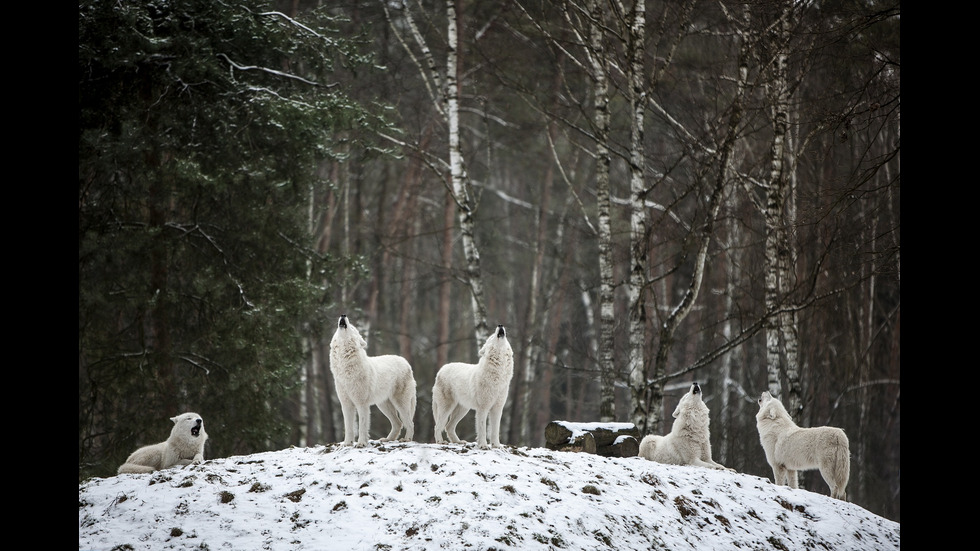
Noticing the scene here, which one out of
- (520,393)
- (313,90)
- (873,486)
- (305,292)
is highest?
(313,90)

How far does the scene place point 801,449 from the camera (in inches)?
400

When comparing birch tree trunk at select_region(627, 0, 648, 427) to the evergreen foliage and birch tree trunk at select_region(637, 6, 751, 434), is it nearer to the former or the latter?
birch tree trunk at select_region(637, 6, 751, 434)

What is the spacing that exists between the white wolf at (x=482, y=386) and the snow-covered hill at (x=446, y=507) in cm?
42

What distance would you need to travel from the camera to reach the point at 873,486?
21.1 meters

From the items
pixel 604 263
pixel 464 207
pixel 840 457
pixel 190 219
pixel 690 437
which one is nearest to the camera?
pixel 840 457

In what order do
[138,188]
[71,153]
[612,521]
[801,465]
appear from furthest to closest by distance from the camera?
[138,188], [801,465], [612,521], [71,153]

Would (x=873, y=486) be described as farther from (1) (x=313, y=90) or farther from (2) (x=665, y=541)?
(1) (x=313, y=90)

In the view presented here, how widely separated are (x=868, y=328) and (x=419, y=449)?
17.5 metres

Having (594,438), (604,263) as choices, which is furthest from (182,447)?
(604,263)

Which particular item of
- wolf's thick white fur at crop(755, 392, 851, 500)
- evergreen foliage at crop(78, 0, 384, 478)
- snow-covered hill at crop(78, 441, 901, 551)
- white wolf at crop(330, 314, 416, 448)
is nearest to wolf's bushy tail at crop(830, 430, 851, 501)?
wolf's thick white fur at crop(755, 392, 851, 500)

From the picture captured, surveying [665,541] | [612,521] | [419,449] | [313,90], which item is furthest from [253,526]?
[313,90]

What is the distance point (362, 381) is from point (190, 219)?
26.8ft

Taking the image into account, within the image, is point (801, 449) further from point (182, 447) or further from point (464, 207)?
point (182, 447)

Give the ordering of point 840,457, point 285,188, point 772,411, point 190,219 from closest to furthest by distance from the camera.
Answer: point 840,457
point 772,411
point 190,219
point 285,188
